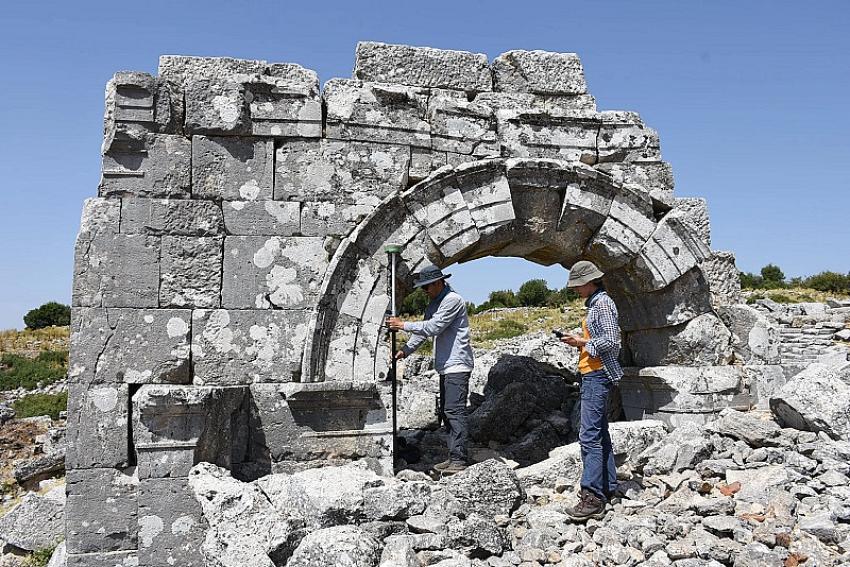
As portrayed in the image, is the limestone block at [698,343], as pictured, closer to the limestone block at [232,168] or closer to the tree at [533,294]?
the limestone block at [232,168]

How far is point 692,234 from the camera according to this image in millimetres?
6176

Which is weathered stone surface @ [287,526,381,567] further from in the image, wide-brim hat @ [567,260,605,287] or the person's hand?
wide-brim hat @ [567,260,605,287]

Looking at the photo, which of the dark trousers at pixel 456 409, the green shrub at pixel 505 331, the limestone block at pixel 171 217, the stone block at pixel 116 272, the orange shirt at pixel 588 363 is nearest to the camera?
the orange shirt at pixel 588 363

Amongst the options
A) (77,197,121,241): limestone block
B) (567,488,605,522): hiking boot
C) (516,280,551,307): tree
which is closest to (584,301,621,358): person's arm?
(567,488,605,522): hiking boot

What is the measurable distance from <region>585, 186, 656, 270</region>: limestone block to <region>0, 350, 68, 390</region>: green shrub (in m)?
17.4

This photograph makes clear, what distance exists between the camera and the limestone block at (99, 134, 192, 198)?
5.32 meters

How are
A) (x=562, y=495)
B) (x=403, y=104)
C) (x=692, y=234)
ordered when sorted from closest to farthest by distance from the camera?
(x=562, y=495) → (x=403, y=104) → (x=692, y=234)

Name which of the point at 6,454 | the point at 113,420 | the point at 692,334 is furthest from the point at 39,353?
the point at 692,334

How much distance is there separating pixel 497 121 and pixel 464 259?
3.97 feet

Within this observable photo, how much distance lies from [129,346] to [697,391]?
180 inches

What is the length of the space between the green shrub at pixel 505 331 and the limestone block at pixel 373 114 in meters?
13.3

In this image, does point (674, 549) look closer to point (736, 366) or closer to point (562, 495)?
point (562, 495)

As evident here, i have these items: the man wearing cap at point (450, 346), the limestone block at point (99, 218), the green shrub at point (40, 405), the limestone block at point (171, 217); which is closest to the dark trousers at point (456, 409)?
the man wearing cap at point (450, 346)

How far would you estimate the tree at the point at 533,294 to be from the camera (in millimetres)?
30406
